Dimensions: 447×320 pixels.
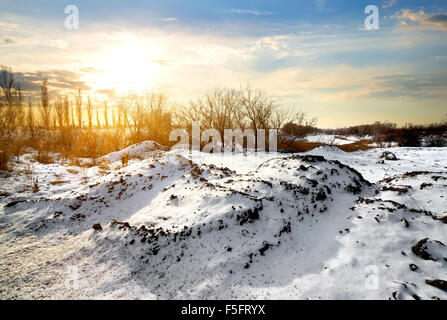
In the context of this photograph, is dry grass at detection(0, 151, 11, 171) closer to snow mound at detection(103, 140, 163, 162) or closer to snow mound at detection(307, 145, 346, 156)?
snow mound at detection(103, 140, 163, 162)

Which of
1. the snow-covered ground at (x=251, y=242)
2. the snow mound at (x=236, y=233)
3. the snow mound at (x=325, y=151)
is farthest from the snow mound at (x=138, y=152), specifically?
the snow mound at (x=325, y=151)

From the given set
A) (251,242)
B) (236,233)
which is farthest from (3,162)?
(251,242)

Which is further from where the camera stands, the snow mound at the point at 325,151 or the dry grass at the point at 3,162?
the snow mound at the point at 325,151

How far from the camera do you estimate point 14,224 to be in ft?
16.9

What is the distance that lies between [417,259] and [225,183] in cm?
335

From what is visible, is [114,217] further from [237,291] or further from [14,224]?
[237,291]

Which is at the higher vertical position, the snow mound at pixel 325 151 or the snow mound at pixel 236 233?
the snow mound at pixel 325 151

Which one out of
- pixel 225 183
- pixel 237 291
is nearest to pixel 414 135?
pixel 225 183

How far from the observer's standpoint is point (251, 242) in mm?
3354

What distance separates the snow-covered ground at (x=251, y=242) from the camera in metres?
2.69

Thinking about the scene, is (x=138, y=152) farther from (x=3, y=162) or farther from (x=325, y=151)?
(x=325, y=151)

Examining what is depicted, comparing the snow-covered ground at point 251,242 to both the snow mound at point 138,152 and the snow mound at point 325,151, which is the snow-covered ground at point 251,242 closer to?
the snow mound at point 138,152

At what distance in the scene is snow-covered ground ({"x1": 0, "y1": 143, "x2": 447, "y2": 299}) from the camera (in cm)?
269

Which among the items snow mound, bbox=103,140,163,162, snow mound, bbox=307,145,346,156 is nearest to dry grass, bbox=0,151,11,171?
snow mound, bbox=103,140,163,162
